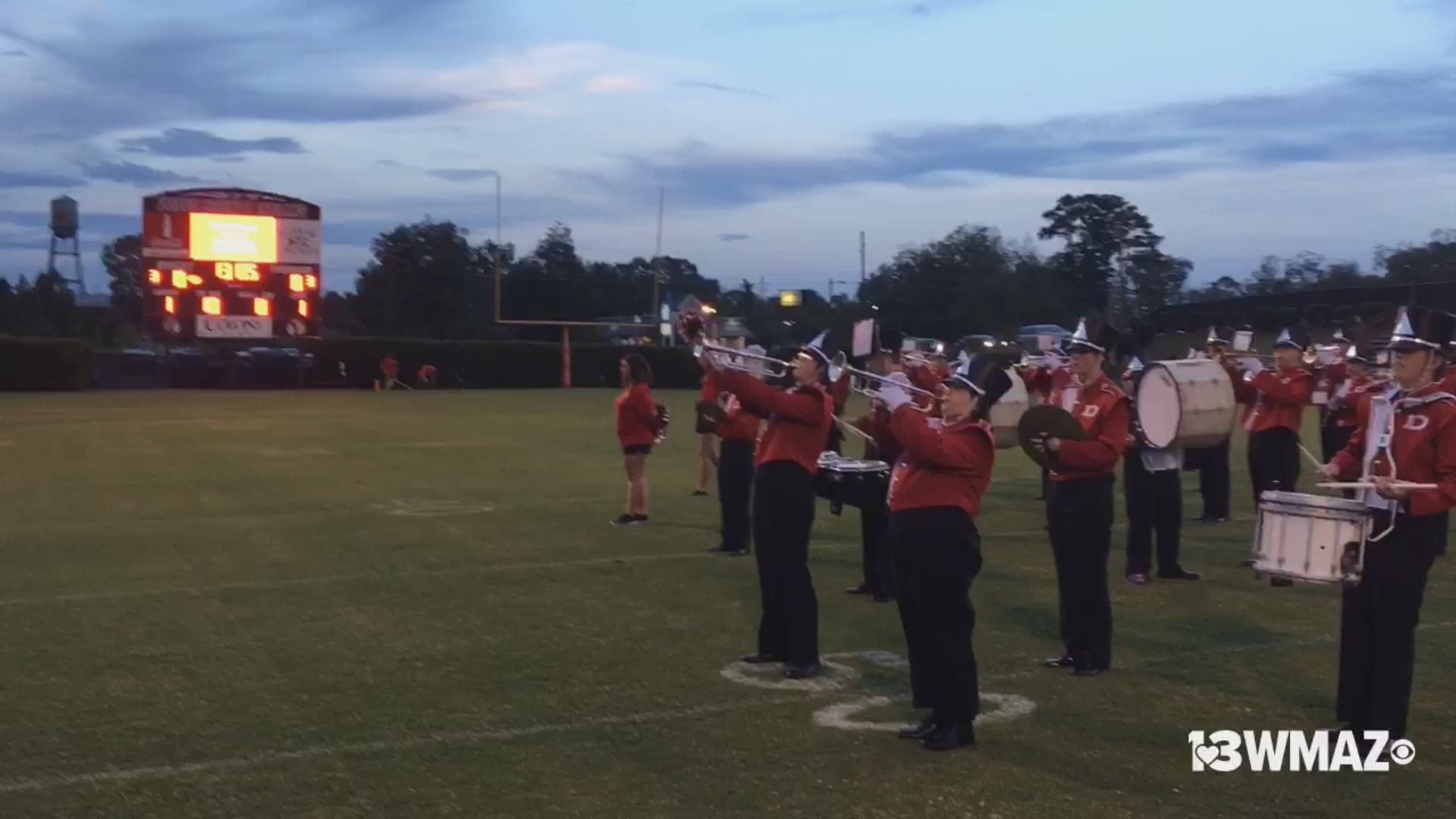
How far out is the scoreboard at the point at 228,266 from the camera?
145ft

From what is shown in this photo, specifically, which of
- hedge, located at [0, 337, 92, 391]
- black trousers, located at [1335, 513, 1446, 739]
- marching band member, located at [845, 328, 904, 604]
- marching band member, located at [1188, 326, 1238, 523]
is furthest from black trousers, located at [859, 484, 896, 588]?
hedge, located at [0, 337, 92, 391]

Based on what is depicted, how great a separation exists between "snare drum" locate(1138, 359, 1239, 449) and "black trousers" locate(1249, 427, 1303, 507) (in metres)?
0.33

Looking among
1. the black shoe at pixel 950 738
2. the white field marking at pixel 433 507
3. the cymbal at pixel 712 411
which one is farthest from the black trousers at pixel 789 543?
the white field marking at pixel 433 507

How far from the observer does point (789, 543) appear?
7418mm

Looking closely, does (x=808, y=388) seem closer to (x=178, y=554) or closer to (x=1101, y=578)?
(x=1101, y=578)

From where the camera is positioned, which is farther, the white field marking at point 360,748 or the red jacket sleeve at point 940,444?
the red jacket sleeve at point 940,444

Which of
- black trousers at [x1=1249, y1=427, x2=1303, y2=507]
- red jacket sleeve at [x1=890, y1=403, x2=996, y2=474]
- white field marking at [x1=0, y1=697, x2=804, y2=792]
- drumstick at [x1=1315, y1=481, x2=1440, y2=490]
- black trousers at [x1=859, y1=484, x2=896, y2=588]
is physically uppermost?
red jacket sleeve at [x1=890, y1=403, x2=996, y2=474]

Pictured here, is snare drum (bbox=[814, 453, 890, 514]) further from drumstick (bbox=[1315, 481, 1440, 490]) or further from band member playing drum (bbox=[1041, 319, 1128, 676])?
drumstick (bbox=[1315, 481, 1440, 490])

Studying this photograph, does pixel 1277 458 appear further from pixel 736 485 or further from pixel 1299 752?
pixel 1299 752

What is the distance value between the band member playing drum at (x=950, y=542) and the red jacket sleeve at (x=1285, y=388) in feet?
21.6

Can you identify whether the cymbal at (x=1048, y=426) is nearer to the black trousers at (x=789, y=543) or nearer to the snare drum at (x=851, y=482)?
the black trousers at (x=789, y=543)

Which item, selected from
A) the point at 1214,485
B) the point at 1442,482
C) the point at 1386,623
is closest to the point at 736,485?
the point at 1214,485

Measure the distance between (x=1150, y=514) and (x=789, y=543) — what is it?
437 centimetres

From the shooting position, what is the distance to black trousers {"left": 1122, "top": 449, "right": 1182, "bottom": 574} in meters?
10.6
